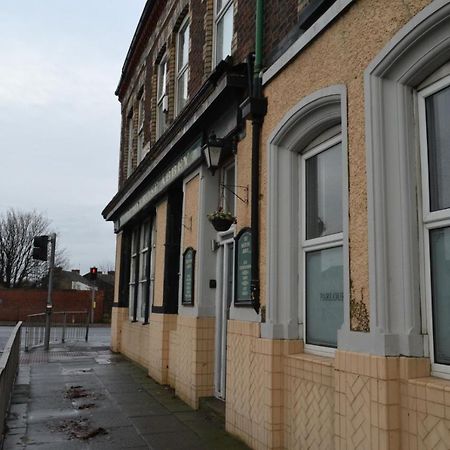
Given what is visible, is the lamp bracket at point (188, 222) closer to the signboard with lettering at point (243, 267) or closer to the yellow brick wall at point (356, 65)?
the signboard with lettering at point (243, 267)

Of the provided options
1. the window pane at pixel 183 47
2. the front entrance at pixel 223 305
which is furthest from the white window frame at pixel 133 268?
the front entrance at pixel 223 305

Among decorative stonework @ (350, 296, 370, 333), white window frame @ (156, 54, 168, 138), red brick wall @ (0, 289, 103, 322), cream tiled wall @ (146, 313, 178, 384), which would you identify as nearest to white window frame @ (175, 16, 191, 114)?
white window frame @ (156, 54, 168, 138)

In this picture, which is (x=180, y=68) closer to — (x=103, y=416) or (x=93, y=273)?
(x=103, y=416)

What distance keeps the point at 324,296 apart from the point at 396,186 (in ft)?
4.79

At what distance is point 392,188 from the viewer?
3.93 meters

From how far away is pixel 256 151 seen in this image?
19.7 feet

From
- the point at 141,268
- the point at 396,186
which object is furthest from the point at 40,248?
the point at 396,186

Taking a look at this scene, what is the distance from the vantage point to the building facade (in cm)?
369

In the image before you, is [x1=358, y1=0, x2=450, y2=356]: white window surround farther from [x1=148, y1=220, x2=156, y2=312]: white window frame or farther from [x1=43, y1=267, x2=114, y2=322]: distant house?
[x1=43, y1=267, x2=114, y2=322]: distant house

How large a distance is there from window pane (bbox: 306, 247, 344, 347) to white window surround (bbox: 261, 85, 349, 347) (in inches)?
6.9

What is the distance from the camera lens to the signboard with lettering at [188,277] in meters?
8.24

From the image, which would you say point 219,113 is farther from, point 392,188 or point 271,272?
point 392,188

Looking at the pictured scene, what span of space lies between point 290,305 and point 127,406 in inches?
142

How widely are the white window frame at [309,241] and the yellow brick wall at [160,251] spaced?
16.0ft
